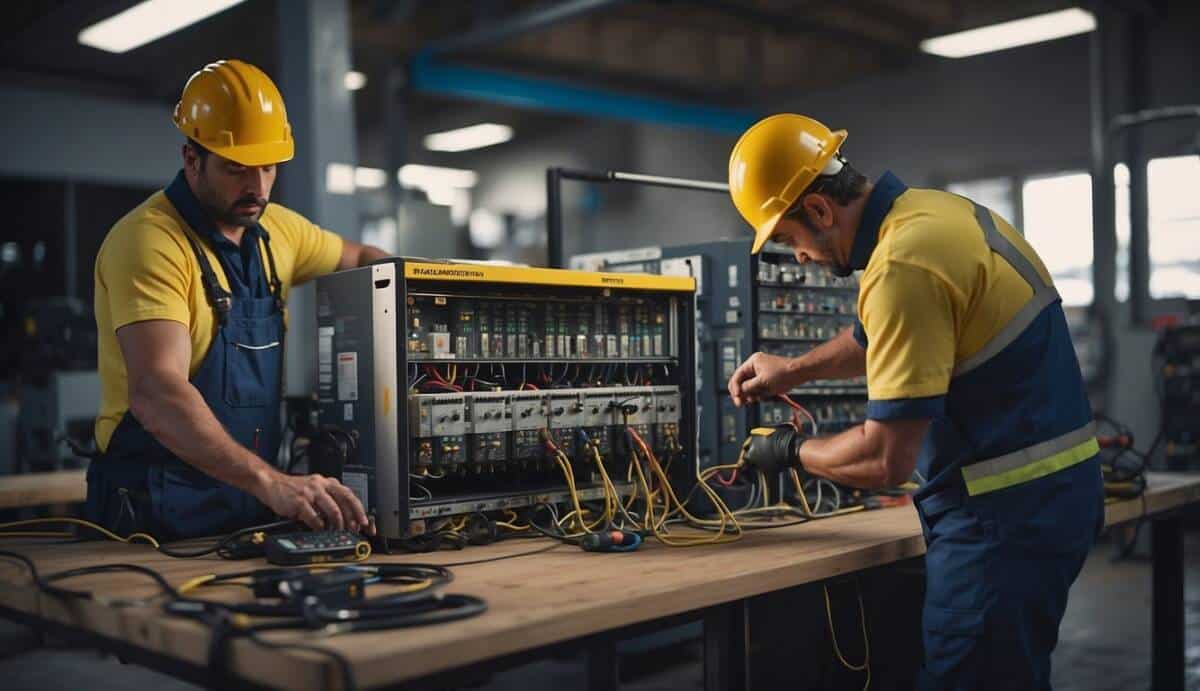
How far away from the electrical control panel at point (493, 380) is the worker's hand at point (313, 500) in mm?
144

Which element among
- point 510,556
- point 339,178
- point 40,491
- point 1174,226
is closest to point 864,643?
point 510,556

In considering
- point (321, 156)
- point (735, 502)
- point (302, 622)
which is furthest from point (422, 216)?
point (302, 622)

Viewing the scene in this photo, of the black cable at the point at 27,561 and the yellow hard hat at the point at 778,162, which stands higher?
the yellow hard hat at the point at 778,162

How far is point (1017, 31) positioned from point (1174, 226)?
188 cm

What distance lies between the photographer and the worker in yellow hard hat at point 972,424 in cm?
168

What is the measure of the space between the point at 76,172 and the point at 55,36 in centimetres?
115

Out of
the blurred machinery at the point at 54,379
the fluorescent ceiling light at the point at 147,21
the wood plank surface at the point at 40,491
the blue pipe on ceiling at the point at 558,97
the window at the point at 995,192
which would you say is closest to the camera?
the wood plank surface at the point at 40,491

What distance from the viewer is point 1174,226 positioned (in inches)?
292

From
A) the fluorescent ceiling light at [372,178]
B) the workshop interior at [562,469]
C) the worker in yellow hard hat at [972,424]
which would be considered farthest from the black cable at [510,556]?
the fluorescent ceiling light at [372,178]

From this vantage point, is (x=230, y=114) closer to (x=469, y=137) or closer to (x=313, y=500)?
(x=313, y=500)

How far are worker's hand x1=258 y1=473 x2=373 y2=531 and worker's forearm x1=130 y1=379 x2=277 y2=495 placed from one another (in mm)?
32

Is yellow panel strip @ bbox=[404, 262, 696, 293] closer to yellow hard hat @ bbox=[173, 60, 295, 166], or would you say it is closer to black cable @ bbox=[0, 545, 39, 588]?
yellow hard hat @ bbox=[173, 60, 295, 166]

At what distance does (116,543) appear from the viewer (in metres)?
2.05

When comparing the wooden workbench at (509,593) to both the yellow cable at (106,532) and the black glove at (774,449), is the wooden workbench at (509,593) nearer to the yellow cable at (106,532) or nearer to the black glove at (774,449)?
the yellow cable at (106,532)
